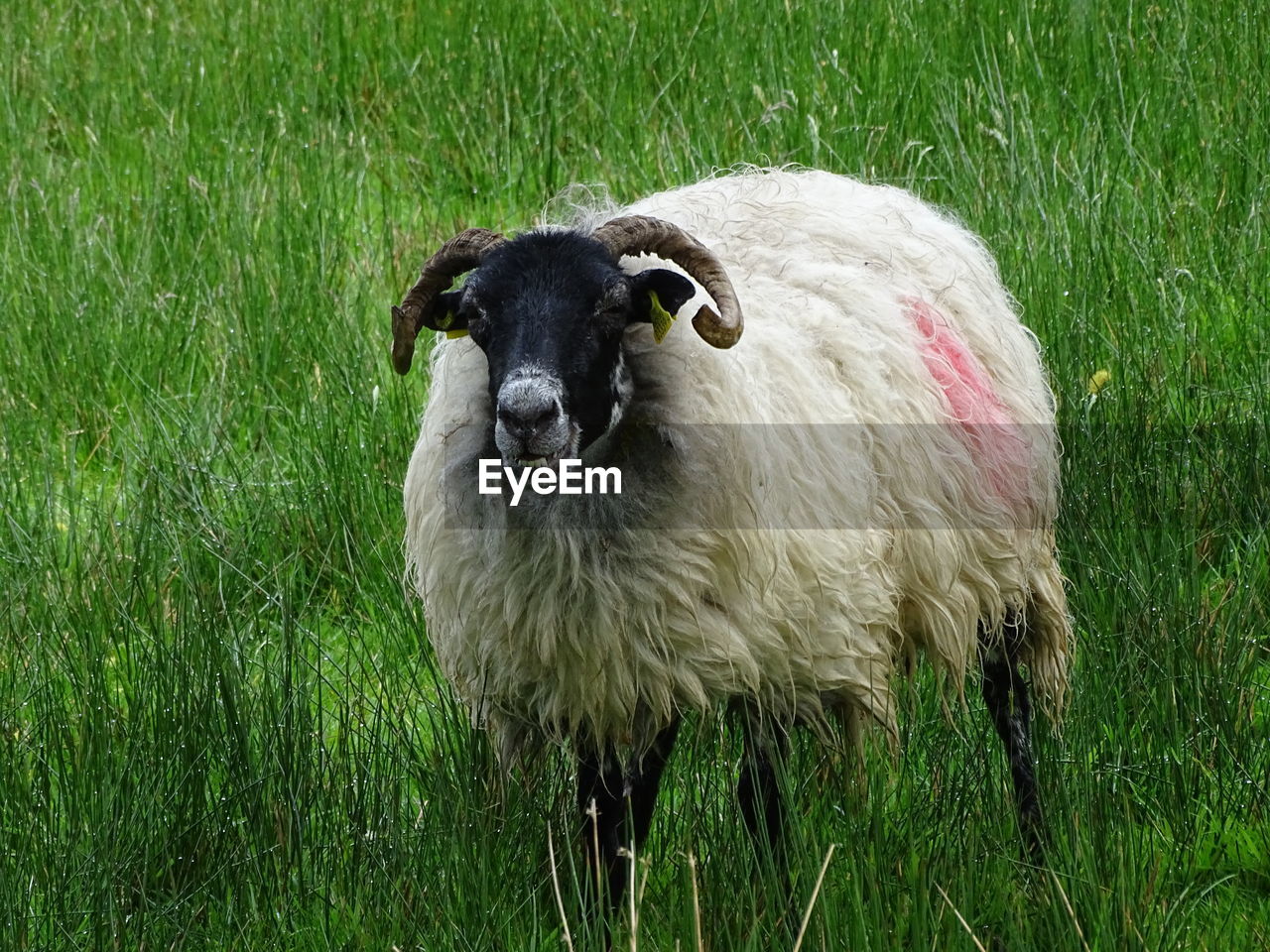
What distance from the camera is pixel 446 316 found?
2.91m

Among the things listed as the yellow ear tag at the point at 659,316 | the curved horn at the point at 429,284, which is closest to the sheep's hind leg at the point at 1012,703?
the yellow ear tag at the point at 659,316

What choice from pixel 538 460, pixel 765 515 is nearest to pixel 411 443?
pixel 765 515

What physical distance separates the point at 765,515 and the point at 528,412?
57 cm

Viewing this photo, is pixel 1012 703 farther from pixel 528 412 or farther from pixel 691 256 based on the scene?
pixel 528 412

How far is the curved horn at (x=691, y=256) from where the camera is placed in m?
2.65

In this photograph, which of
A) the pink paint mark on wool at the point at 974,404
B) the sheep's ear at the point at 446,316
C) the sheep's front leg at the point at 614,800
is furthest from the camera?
the pink paint mark on wool at the point at 974,404

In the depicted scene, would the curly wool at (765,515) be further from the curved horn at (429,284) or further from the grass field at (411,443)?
the grass field at (411,443)

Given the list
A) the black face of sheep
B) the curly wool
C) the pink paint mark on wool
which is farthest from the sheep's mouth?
the pink paint mark on wool

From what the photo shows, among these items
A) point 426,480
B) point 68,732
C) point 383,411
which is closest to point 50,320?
point 383,411

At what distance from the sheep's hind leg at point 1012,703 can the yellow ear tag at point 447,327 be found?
146cm

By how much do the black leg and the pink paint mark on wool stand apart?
0.77 metres

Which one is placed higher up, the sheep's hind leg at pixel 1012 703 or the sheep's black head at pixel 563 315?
the sheep's black head at pixel 563 315

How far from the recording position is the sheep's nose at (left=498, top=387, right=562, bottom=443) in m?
2.47

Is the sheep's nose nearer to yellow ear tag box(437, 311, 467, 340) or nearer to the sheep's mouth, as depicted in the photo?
the sheep's mouth
